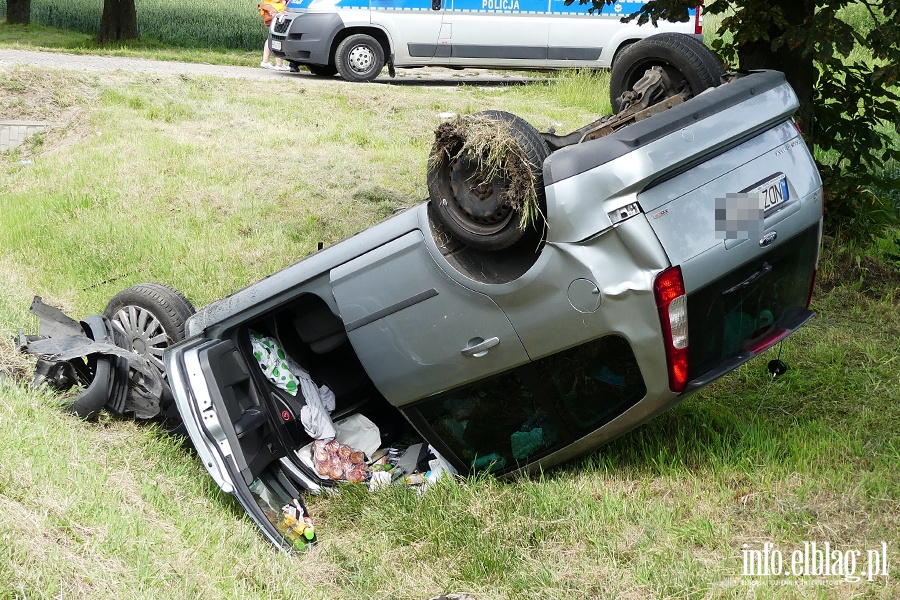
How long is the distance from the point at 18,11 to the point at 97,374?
887 inches

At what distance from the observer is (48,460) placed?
4.15m

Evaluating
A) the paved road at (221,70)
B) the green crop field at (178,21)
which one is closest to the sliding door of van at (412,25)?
the paved road at (221,70)

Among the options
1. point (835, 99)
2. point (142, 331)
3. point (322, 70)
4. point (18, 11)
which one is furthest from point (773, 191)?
point (18, 11)

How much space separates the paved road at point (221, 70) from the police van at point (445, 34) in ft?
1.99

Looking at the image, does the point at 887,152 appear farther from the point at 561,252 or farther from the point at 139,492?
the point at 139,492

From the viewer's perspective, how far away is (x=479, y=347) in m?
3.86

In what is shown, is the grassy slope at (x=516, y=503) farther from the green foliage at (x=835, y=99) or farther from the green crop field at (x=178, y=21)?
the green crop field at (x=178, y=21)

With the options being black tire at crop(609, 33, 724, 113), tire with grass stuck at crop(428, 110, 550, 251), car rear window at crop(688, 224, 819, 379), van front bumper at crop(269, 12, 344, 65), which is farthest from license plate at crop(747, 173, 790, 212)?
van front bumper at crop(269, 12, 344, 65)

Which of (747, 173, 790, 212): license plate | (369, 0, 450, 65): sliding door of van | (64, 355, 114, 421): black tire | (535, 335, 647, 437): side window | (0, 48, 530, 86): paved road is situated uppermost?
(369, 0, 450, 65): sliding door of van

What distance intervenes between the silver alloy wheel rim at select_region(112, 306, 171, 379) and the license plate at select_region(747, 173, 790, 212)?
11.4 feet

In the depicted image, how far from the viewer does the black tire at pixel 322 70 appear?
15.5 meters

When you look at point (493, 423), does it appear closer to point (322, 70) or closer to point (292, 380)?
point (292, 380)

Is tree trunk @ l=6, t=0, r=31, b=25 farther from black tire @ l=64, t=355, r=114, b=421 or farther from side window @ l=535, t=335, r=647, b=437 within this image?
side window @ l=535, t=335, r=647, b=437

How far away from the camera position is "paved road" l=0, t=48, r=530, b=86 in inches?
609
